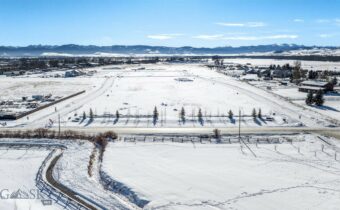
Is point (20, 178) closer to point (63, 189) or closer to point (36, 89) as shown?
point (63, 189)

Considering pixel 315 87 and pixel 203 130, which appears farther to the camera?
pixel 315 87

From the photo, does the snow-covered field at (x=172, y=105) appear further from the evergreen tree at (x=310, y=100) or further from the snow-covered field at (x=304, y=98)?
the evergreen tree at (x=310, y=100)

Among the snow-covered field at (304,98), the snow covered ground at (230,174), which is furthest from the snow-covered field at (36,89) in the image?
the snow covered ground at (230,174)

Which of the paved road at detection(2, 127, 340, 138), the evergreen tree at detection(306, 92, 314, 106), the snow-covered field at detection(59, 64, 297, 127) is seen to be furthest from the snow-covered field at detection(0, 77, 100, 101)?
the evergreen tree at detection(306, 92, 314, 106)

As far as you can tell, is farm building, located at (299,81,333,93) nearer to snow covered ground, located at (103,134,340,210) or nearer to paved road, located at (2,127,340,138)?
paved road, located at (2,127,340,138)

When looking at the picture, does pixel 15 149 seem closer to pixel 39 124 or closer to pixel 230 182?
pixel 39 124

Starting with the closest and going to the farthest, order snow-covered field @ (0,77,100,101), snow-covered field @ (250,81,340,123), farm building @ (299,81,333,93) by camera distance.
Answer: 1. snow-covered field @ (250,81,340,123)
2. farm building @ (299,81,333,93)
3. snow-covered field @ (0,77,100,101)

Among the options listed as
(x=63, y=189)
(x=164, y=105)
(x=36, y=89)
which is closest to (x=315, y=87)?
(x=164, y=105)
